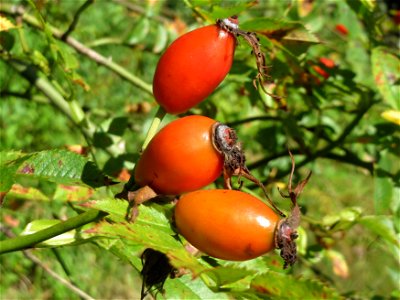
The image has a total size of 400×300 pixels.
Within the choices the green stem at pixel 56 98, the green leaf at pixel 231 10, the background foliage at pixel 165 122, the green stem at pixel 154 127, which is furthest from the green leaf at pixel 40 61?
the green stem at pixel 154 127

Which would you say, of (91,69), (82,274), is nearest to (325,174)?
(91,69)

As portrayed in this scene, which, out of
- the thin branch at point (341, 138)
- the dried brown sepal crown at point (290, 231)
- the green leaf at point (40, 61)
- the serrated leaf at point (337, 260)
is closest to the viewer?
the dried brown sepal crown at point (290, 231)

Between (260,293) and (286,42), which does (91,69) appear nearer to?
(286,42)

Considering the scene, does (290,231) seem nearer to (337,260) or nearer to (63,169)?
(63,169)

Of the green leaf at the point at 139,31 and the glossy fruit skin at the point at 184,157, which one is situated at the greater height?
the glossy fruit skin at the point at 184,157

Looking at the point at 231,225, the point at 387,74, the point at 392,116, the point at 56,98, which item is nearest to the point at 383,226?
the point at 392,116

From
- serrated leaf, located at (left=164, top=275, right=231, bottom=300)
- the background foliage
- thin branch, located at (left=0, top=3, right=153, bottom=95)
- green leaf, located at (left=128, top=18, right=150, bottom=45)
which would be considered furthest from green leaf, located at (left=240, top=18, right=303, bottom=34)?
green leaf, located at (left=128, top=18, right=150, bottom=45)

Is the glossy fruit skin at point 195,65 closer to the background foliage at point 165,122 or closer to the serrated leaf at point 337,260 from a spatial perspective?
the background foliage at point 165,122
